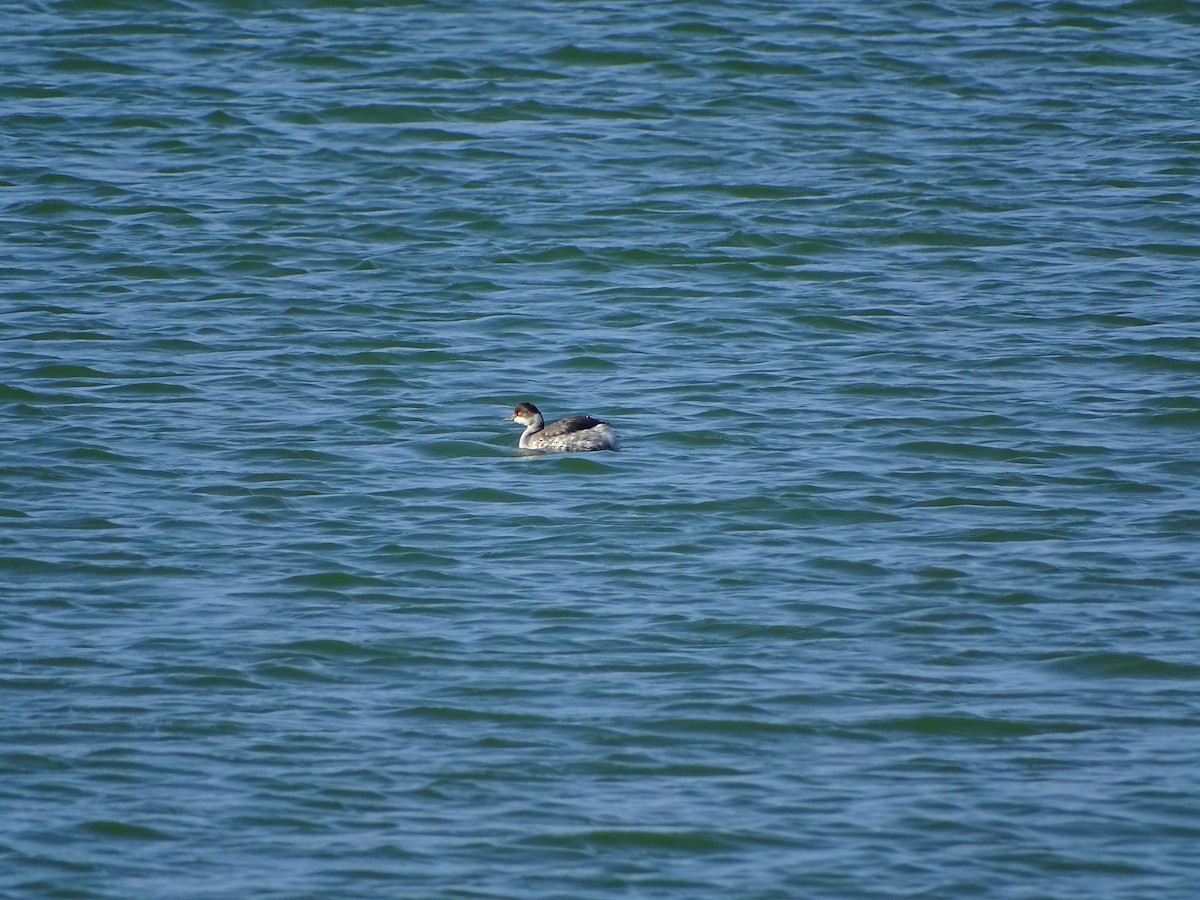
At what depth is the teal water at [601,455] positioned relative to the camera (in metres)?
8.65

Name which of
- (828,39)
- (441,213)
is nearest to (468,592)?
(441,213)

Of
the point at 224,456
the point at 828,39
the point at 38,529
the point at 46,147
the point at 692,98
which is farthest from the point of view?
the point at 828,39

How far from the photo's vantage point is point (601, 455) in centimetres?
1400

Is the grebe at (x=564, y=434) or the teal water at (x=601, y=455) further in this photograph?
the grebe at (x=564, y=434)

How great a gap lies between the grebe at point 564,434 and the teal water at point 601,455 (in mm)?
161

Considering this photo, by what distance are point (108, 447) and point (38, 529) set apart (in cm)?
175

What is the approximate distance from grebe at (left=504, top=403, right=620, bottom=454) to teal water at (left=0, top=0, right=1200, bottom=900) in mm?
161

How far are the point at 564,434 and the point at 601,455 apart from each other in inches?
17.1

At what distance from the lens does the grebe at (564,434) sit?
44.9ft

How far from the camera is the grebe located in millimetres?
13688

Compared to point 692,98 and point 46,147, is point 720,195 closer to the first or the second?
point 692,98

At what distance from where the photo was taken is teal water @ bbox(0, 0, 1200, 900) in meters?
8.65

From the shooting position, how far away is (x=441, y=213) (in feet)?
66.9

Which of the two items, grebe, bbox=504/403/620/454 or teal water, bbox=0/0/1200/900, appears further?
grebe, bbox=504/403/620/454
